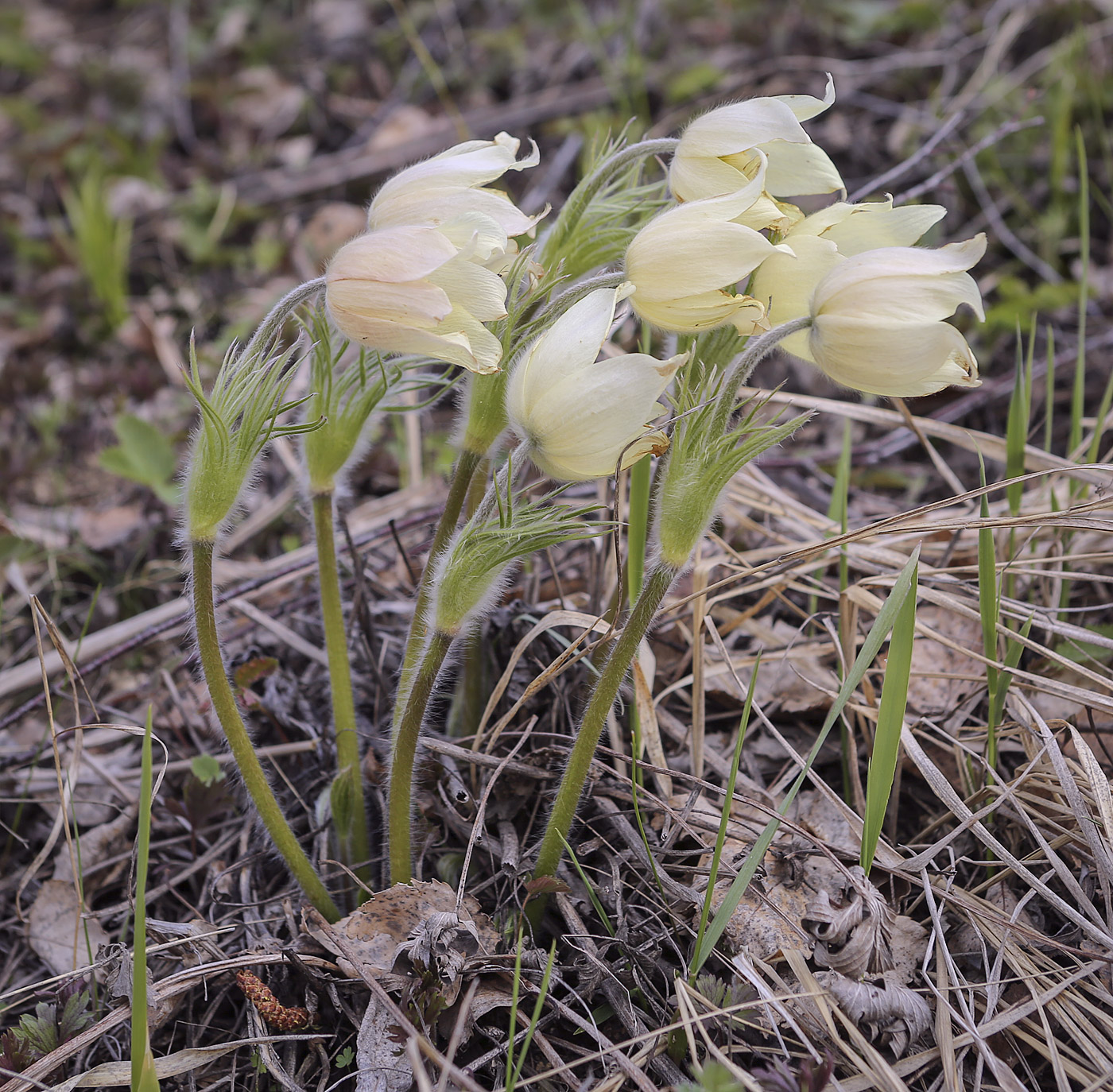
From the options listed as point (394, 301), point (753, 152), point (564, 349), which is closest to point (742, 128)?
point (753, 152)

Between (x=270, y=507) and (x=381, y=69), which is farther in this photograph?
(x=381, y=69)

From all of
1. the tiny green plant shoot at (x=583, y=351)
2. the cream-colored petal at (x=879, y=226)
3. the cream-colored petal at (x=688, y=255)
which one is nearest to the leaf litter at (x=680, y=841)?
the tiny green plant shoot at (x=583, y=351)

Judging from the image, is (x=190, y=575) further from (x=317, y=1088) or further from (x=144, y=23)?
(x=144, y=23)

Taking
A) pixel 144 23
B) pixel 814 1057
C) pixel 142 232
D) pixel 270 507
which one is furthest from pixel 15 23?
pixel 814 1057

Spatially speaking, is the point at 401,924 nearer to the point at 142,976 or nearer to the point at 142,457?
the point at 142,976

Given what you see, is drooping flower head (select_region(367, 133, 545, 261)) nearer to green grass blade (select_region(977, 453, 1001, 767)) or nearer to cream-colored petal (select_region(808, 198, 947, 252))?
cream-colored petal (select_region(808, 198, 947, 252))

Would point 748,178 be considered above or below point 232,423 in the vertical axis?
above

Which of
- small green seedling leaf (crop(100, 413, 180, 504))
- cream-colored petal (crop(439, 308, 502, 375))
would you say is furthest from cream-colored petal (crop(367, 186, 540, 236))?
small green seedling leaf (crop(100, 413, 180, 504))
